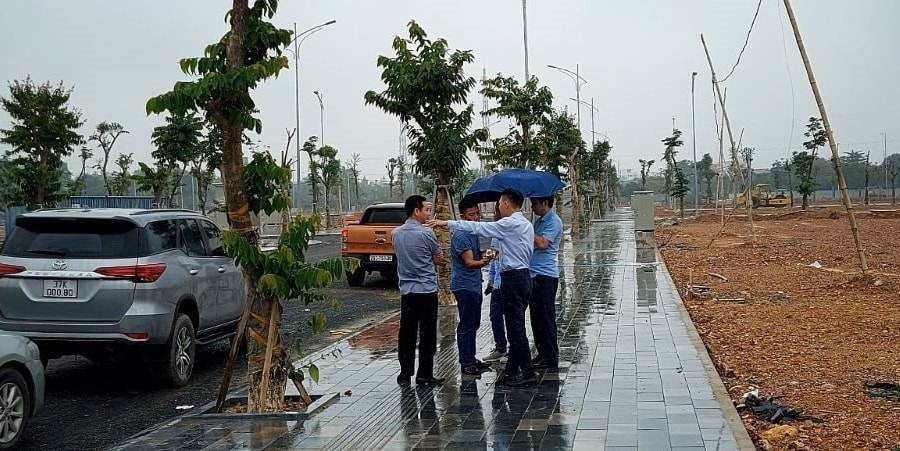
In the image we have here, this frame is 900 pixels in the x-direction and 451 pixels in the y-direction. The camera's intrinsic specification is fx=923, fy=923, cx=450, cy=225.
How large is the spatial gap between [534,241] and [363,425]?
2.68m

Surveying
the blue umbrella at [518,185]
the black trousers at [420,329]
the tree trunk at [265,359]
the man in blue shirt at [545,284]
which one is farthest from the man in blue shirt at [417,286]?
the tree trunk at [265,359]

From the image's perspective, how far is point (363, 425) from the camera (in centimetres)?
711

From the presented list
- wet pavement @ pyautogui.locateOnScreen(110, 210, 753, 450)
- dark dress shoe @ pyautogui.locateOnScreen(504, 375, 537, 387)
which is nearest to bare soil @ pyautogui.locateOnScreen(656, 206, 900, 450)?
wet pavement @ pyautogui.locateOnScreen(110, 210, 753, 450)

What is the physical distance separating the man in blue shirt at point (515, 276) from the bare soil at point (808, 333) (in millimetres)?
1861

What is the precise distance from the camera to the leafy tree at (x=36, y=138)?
85.0ft

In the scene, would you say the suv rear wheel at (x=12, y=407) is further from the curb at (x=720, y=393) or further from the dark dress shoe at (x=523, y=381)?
the curb at (x=720, y=393)

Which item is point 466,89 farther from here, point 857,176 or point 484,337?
point 857,176

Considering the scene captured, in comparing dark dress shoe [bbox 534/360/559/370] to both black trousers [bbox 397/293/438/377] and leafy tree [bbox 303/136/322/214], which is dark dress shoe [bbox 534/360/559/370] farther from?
leafy tree [bbox 303/136/322/214]

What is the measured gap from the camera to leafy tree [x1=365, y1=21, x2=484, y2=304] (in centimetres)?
1427

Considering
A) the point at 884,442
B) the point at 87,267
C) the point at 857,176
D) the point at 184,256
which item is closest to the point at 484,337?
the point at 184,256

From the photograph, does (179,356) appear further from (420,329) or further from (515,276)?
(515,276)

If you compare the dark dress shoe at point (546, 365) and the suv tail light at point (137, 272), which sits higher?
the suv tail light at point (137, 272)

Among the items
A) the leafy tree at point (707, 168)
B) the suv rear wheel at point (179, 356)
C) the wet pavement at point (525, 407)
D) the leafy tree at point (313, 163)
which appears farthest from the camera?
the leafy tree at point (707, 168)

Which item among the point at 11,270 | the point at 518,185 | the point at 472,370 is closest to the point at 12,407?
the point at 11,270
